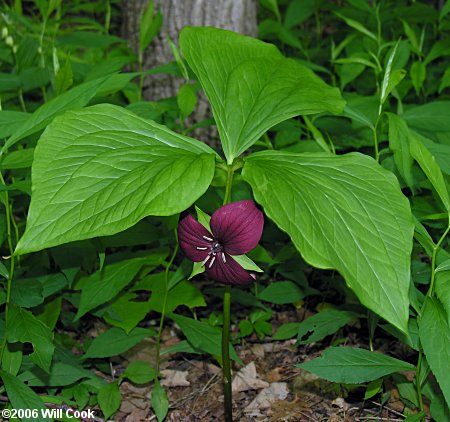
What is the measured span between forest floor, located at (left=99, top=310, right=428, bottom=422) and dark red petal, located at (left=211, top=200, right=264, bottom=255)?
2.15 ft

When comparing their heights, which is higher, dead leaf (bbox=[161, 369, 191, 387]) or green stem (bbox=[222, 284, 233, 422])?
green stem (bbox=[222, 284, 233, 422])

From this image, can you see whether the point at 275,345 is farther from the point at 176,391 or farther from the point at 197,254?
the point at 197,254

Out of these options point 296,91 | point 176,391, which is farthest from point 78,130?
point 176,391

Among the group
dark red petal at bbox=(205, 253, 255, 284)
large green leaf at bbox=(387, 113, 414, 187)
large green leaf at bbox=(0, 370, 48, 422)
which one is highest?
large green leaf at bbox=(387, 113, 414, 187)

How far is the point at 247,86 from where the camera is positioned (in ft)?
4.89

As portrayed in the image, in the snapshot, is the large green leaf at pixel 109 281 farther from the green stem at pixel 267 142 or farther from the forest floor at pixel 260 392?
the green stem at pixel 267 142

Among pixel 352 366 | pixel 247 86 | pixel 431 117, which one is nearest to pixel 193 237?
pixel 247 86

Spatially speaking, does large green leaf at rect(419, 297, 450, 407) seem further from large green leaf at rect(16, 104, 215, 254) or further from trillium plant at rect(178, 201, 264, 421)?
large green leaf at rect(16, 104, 215, 254)

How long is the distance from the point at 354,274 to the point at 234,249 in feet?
0.97

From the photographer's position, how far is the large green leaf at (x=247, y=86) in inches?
55.2

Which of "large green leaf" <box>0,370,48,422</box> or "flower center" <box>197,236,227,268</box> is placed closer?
"flower center" <box>197,236,227,268</box>

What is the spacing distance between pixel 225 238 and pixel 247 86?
1.23 feet

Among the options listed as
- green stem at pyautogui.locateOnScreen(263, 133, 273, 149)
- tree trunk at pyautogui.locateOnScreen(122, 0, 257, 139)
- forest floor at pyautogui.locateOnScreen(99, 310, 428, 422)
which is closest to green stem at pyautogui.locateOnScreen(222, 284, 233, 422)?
forest floor at pyautogui.locateOnScreen(99, 310, 428, 422)

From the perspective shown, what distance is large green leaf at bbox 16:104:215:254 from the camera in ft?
3.79
